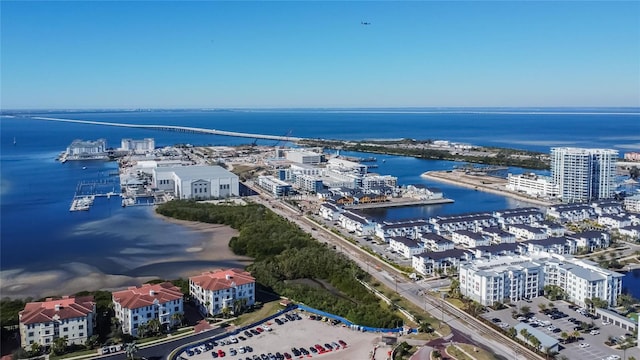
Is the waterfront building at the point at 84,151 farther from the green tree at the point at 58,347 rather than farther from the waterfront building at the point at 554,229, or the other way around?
the waterfront building at the point at 554,229

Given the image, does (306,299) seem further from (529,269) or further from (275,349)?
(529,269)

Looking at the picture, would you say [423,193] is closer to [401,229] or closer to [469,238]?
[401,229]

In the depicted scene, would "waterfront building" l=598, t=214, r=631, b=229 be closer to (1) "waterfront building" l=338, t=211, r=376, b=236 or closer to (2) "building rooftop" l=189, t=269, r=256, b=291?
(1) "waterfront building" l=338, t=211, r=376, b=236

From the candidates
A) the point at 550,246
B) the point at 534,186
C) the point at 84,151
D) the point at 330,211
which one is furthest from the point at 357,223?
the point at 84,151

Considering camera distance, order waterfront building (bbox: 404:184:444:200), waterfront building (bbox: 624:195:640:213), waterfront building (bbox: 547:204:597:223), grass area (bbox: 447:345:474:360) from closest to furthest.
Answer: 1. grass area (bbox: 447:345:474:360)
2. waterfront building (bbox: 547:204:597:223)
3. waterfront building (bbox: 624:195:640:213)
4. waterfront building (bbox: 404:184:444:200)

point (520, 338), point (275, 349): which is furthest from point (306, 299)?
point (520, 338)

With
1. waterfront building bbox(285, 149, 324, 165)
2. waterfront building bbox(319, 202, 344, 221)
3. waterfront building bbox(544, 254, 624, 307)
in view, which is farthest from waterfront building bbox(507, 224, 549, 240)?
waterfront building bbox(285, 149, 324, 165)
